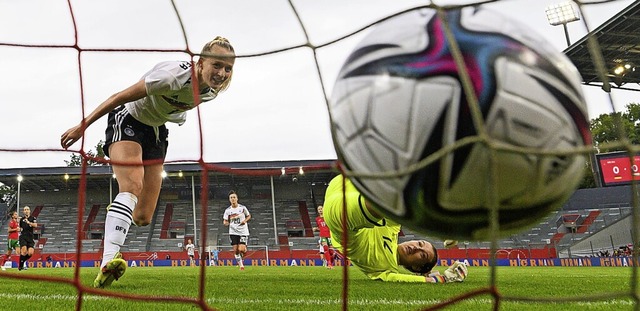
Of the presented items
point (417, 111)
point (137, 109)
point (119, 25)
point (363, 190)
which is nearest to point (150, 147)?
point (137, 109)

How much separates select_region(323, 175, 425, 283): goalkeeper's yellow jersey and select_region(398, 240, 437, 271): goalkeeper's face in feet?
0.36

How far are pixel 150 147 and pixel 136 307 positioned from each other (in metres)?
1.29

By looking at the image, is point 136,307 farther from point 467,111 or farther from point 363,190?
point 467,111

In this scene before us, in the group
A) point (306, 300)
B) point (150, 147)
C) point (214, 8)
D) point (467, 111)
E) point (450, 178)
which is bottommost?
point (306, 300)

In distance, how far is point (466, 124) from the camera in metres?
1.47

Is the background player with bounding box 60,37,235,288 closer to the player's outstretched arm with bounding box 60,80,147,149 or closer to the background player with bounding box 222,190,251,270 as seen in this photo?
the player's outstretched arm with bounding box 60,80,147,149

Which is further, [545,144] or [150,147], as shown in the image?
[150,147]

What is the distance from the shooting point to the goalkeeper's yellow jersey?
3.00 metres

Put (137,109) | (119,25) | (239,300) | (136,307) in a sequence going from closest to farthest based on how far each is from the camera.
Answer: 1. (136,307)
2. (239,300)
3. (137,109)
4. (119,25)

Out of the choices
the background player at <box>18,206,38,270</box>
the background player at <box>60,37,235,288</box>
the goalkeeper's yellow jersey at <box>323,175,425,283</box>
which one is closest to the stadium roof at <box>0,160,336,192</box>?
the background player at <box>18,206,38,270</box>

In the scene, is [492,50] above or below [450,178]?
above

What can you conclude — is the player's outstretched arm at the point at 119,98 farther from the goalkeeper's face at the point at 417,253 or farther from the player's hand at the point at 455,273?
the player's hand at the point at 455,273

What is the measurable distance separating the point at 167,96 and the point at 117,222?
0.87 meters

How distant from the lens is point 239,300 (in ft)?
11.7
